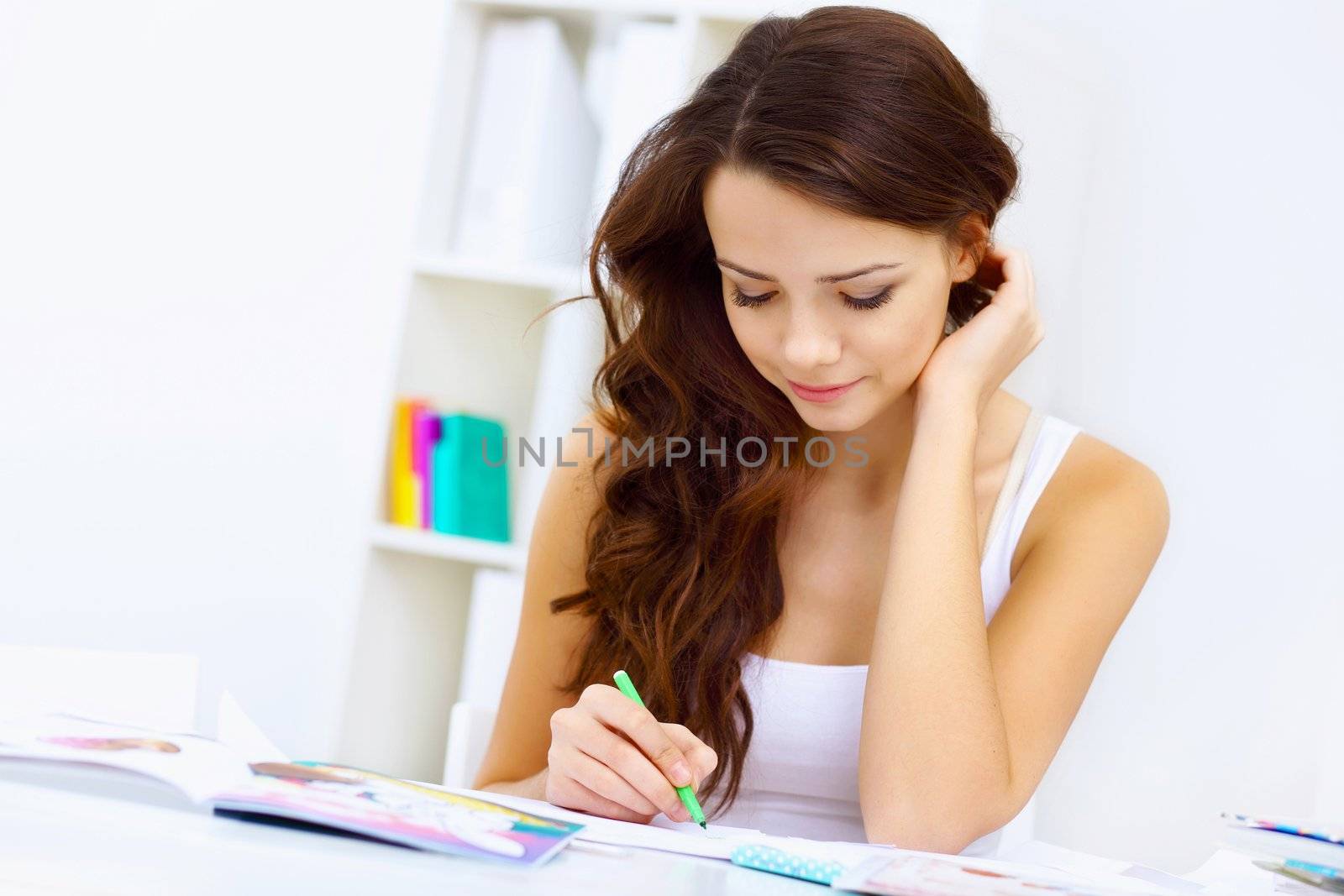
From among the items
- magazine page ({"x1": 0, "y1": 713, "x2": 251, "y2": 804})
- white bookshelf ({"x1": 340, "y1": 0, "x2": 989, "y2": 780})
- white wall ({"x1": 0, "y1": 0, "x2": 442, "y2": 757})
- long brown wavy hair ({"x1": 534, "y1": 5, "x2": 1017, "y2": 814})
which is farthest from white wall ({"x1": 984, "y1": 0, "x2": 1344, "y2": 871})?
magazine page ({"x1": 0, "y1": 713, "x2": 251, "y2": 804})

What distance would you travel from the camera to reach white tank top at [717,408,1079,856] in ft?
4.41

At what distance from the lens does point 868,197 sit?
1.14 m

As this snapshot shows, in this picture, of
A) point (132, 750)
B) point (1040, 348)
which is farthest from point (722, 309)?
point (132, 750)

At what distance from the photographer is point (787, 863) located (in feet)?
2.28

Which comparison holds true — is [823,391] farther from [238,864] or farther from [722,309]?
[238,864]

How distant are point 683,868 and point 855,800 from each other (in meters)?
0.72

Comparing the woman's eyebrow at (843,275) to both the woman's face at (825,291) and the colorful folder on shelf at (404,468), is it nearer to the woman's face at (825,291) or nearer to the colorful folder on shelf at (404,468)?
the woman's face at (825,291)

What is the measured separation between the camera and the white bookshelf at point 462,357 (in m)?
2.11

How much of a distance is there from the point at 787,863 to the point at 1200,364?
1650 mm

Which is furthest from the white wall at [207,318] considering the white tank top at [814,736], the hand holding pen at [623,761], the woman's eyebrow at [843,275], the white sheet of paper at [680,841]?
the white sheet of paper at [680,841]

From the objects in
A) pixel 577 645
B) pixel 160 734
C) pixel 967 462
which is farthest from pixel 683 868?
pixel 577 645

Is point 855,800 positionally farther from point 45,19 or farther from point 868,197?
point 45,19

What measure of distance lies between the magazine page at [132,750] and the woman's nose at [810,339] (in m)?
0.64

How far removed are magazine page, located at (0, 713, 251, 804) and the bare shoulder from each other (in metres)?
0.93
